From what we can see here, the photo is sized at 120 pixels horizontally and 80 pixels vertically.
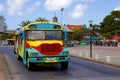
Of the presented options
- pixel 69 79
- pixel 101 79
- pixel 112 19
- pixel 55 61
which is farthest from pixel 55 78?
pixel 112 19

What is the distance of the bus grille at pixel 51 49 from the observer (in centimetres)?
2169

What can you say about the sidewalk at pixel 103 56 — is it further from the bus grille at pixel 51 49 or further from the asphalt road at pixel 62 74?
the bus grille at pixel 51 49

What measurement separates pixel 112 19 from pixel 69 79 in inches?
4647

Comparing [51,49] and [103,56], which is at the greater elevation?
[51,49]

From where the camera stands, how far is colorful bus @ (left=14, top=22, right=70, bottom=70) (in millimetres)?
21562

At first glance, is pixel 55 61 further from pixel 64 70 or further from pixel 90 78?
pixel 90 78

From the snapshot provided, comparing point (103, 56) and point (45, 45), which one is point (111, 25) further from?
point (45, 45)

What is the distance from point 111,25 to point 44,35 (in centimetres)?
11077

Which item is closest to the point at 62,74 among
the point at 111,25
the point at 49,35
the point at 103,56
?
the point at 49,35

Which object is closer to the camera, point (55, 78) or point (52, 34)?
point (55, 78)

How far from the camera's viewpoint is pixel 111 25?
431ft

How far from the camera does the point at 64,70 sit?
73.2 feet

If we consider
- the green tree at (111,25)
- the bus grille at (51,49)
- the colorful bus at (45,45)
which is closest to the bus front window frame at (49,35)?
the colorful bus at (45,45)

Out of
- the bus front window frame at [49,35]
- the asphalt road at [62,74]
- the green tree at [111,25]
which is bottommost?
the asphalt road at [62,74]
